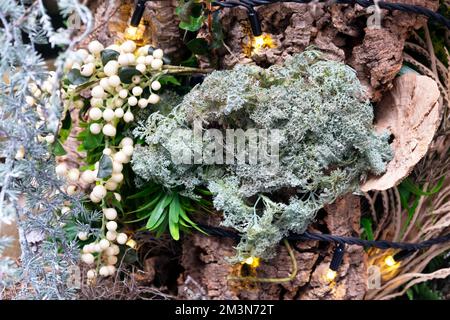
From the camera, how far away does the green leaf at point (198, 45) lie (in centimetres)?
116

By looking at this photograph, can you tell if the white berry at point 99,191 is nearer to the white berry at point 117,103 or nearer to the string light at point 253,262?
the white berry at point 117,103

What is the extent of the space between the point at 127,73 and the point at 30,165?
0.30 metres

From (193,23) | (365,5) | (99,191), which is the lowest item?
(99,191)

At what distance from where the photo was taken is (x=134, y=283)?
1271 millimetres

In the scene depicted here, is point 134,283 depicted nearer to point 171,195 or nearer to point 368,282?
point 171,195

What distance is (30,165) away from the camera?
3.15ft

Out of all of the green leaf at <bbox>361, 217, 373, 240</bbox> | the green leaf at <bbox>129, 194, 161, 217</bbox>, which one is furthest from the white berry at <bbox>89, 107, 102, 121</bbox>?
the green leaf at <bbox>361, 217, 373, 240</bbox>

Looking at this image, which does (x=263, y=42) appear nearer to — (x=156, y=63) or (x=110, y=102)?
(x=156, y=63)

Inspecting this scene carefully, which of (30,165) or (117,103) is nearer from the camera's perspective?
(30,165)

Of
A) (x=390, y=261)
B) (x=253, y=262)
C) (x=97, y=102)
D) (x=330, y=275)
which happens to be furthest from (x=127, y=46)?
(x=390, y=261)

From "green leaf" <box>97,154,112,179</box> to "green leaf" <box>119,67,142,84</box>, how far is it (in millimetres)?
179

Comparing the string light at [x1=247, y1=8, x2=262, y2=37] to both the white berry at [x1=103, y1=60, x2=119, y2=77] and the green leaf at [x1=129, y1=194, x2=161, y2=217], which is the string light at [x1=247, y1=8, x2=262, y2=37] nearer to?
the white berry at [x1=103, y1=60, x2=119, y2=77]

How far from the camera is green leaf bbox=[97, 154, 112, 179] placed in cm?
109
